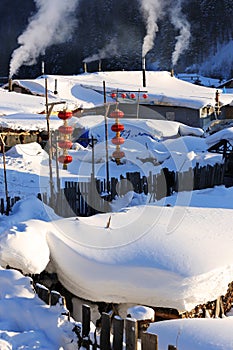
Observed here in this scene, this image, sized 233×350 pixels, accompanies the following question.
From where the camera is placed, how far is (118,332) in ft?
15.1

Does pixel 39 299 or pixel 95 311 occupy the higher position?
pixel 39 299

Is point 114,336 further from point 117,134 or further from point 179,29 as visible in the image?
point 179,29

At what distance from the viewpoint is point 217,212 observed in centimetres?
901

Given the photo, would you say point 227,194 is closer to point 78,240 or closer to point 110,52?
point 78,240

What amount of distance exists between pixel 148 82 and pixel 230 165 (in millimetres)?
21012

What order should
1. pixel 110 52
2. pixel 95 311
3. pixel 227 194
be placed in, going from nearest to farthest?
1. pixel 95 311
2. pixel 227 194
3. pixel 110 52

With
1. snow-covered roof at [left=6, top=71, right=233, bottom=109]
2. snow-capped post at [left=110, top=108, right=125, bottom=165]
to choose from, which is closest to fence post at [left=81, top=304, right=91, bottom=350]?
snow-capped post at [left=110, top=108, right=125, bottom=165]

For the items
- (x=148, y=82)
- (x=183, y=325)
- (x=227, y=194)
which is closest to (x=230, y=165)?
(x=227, y=194)

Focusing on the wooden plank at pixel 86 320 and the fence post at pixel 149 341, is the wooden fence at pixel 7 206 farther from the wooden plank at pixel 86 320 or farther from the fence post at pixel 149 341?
the fence post at pixel 149 341

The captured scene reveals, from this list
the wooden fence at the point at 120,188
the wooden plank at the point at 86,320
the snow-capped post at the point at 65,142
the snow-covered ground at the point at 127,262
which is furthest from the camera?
the snow-capped post at the point at 65,142

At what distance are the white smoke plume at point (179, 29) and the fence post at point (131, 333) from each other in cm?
6354

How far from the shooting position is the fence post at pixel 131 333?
172 inches

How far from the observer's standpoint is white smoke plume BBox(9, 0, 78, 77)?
44.5m

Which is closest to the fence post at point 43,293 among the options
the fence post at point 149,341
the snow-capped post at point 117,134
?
the fence post at point 149,341
